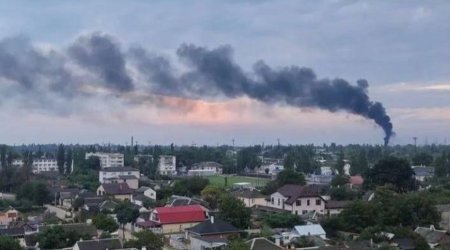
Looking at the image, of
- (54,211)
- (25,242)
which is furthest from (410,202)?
(54,211)

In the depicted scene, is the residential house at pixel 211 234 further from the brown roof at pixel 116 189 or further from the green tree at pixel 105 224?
the brown roof at pixel 116 189

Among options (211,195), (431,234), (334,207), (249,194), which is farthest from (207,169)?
(431,234)

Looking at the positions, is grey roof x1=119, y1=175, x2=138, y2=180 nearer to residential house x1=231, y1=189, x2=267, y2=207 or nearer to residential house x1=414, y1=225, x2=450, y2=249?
residential house x1=231, y1=189, x2=267, y2=207

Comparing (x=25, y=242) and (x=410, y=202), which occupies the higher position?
(x=410, y=202)

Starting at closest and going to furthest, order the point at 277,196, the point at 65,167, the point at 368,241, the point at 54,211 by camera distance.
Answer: the point at 368,241 < the point at 277,196 < the point at 54,211 < the point at 65,167

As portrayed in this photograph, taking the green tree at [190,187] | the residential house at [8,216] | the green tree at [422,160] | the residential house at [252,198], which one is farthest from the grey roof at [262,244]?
the green tree at [422,160]

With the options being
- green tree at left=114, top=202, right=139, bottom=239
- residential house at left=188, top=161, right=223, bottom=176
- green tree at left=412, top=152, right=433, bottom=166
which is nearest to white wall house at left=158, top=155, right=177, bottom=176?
residential house at left=188, top=161, right=223, bottom=176

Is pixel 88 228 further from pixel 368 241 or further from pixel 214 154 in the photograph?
pixel 214 154
